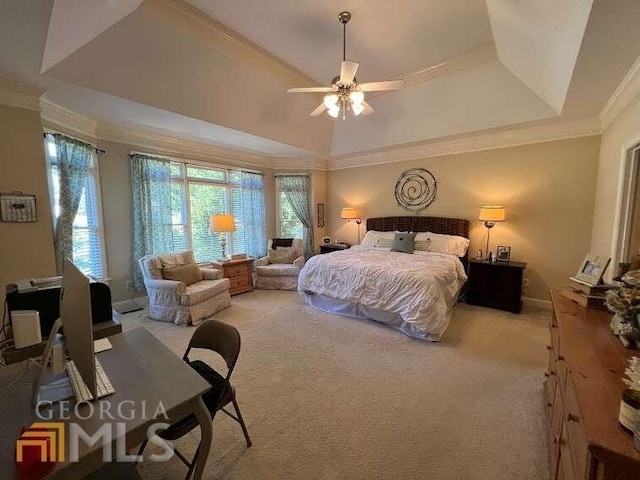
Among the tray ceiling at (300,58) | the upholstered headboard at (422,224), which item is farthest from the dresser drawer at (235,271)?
the upholstered headboard at (422,224)

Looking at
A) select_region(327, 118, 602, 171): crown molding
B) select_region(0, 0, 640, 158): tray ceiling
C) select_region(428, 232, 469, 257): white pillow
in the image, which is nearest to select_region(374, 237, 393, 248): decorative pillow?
select_region(428, 232, 469, 257): white pillow

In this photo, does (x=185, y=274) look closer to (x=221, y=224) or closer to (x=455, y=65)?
(x=221, y=224)

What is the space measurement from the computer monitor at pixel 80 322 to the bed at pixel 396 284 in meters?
2.86

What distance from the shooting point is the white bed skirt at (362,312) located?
3256mm

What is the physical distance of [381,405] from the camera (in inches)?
84.7

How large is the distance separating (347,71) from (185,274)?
11.1 ft

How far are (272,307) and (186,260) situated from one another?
1.51 meters

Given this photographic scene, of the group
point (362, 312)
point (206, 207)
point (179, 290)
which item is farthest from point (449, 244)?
point (206, 207)

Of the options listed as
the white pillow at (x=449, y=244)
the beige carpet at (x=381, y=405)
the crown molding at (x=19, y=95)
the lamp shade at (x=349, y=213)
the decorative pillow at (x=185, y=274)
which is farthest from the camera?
the lamp shade at (x=349, y=213)

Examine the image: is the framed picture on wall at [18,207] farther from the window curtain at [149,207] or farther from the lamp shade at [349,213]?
the lamp shade at [349,213]

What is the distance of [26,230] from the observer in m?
2.74

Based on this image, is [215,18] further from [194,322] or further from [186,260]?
[194,322]

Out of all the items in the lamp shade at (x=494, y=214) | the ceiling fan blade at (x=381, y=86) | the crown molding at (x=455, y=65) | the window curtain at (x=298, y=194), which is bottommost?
the lamp shade at (x=494, y=214)

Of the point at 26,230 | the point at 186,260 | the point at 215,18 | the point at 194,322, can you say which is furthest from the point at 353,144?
the point at 26,230
